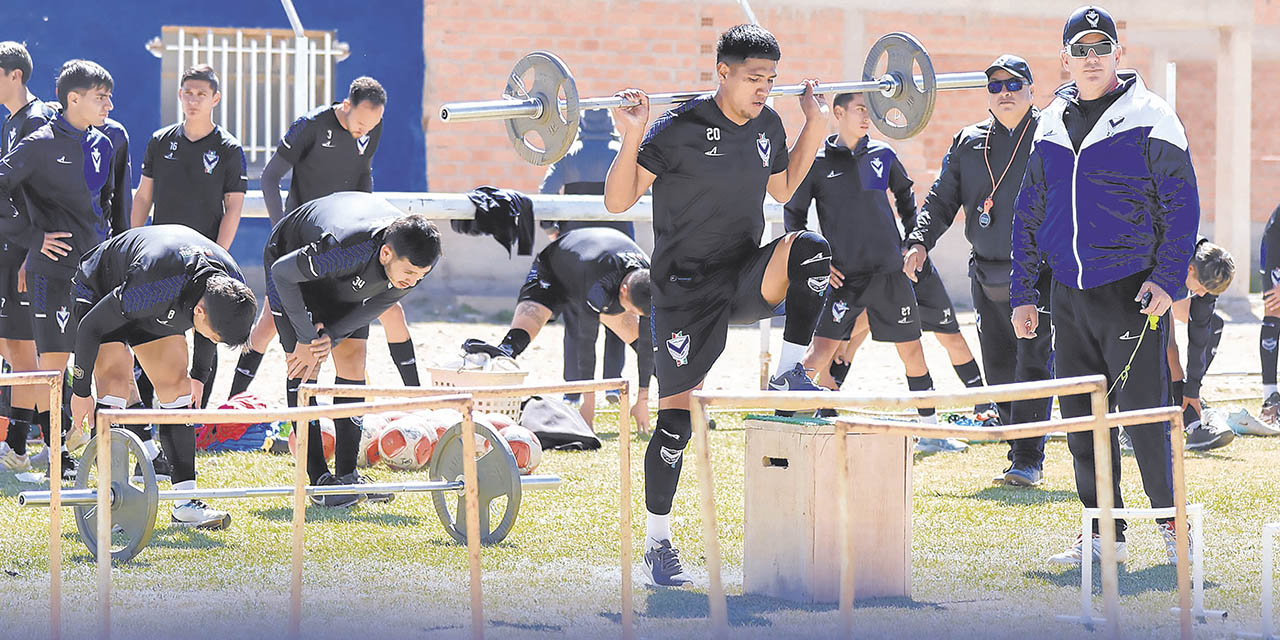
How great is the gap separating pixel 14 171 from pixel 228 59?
8.06 m

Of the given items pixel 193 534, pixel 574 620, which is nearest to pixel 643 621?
pixel 574 620

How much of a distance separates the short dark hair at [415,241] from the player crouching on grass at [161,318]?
604mm

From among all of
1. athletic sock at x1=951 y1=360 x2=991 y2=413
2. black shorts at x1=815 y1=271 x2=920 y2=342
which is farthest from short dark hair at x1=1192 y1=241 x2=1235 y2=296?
black shorts at x1=815 y1=271 x2=920 y2=342

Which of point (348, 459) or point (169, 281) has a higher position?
point (169, 281)

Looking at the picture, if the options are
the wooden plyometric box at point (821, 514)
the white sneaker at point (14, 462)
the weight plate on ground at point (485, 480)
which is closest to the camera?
the wooden plyometric box at point (821, 514)

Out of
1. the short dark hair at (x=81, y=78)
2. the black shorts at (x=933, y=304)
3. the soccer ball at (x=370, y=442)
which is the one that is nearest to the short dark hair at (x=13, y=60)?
the short dark hair at (x=81, y=78)

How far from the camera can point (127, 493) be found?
5.46m

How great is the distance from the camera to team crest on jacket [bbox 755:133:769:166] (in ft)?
18.7

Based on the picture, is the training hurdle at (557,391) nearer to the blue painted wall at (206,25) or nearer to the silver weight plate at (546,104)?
the silver weight plate at (546,104)

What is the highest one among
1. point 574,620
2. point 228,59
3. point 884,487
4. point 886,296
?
point 228,59

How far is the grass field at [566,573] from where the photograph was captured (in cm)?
479

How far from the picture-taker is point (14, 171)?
25.7 ft

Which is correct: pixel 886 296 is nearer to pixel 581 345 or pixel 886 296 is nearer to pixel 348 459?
pixel 581 345

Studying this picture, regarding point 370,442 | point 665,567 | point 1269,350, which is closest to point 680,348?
point 665,567
